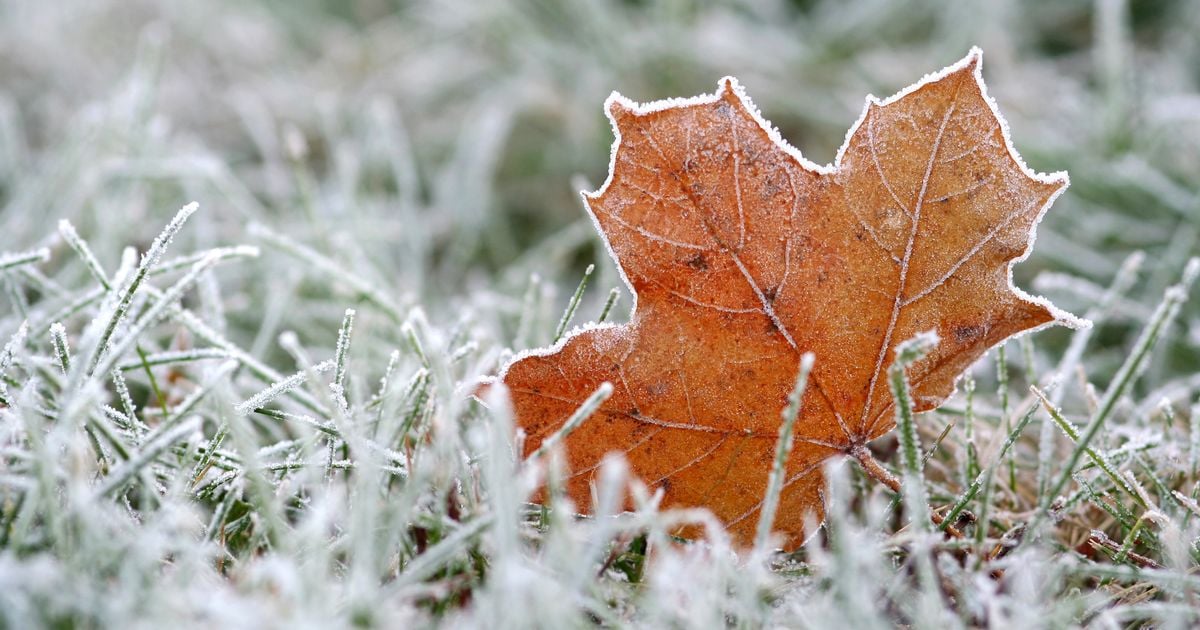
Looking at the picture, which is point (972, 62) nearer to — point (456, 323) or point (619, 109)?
point (619, 109)

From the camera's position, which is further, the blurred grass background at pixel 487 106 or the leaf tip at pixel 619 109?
the blurred grass background at pixel 487 106

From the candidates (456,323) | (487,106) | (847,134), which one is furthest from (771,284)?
(487,106)

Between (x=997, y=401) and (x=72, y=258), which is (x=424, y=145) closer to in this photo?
(x=72, y=258)

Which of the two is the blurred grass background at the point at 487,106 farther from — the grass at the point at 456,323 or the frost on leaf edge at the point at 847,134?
the frost on leaf edge at the point at 847,134

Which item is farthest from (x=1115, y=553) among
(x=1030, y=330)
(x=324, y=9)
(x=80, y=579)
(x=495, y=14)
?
(x=324, y=9)

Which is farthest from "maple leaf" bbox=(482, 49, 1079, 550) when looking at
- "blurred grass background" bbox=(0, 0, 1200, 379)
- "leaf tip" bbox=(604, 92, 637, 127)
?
"blurred grass background" bbox=(0, 0, 1200, 379)

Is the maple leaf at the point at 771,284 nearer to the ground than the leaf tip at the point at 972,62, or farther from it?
nearer to the ground

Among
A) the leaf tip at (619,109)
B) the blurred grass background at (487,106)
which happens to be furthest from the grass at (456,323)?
the leaf tip at (619,109)
